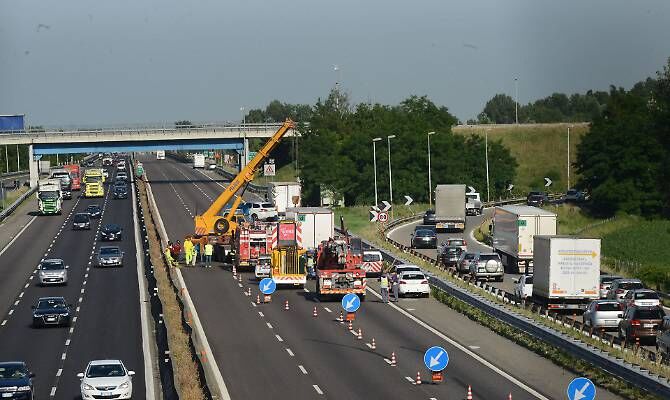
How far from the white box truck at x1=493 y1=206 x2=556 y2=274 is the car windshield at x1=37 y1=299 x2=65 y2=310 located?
2770 centimetres

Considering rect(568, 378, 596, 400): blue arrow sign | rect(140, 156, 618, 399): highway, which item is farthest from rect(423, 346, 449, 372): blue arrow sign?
rect(568, 378, 596, 400): blue arrow sign

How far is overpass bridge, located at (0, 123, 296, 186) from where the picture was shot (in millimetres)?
154750

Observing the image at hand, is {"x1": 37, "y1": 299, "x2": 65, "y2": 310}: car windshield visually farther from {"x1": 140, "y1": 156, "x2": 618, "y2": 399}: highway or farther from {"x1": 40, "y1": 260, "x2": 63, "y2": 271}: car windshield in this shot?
{"x1": 40, "y1": 260, "x2": 63, "y2": 271}: car windshield

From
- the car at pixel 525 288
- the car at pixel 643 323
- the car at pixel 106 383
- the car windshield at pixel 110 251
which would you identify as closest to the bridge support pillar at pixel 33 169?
the car windshield at pixel 110 251

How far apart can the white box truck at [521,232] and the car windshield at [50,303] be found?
2770 cm

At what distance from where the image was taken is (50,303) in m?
51.0

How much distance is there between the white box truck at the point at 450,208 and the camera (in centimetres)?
9675

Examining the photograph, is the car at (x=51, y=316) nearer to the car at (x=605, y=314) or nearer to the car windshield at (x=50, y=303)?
the car windshield at (x=50, y=303)

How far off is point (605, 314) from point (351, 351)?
9.91 metres

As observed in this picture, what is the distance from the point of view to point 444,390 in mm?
33875

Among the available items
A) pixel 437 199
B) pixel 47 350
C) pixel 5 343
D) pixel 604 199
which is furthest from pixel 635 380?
pixel 604 199

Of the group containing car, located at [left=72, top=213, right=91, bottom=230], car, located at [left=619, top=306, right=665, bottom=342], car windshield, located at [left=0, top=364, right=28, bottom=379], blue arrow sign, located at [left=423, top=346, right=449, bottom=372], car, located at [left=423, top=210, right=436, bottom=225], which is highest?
blue arrow sign, located at [left=423, top=346, right=449, bottom=372]

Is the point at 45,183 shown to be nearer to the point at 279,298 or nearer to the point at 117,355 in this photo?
the point at 279,298

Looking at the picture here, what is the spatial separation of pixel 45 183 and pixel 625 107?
6623 cm
